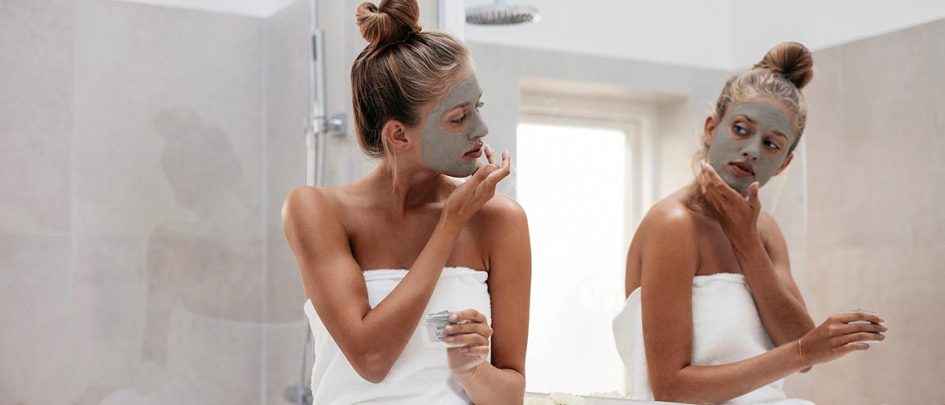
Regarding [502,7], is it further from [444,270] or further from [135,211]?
[135,211]

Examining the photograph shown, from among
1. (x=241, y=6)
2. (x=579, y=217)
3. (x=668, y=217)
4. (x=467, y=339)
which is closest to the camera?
(x=467, y=339)

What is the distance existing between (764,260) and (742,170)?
0.10 m

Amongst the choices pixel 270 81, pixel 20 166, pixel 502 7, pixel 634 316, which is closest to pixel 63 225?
pixel 20 166

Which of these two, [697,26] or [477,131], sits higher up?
[697,26]

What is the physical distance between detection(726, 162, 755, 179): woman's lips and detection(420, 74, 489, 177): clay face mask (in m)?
0.28

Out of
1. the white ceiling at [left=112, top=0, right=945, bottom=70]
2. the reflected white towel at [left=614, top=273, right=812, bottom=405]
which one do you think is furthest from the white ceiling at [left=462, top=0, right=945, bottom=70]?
the reflected white towel at [left=614, top=273, right=812, bottom=405]

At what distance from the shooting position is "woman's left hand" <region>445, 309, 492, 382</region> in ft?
3.61

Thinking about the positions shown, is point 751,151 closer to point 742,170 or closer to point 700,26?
point 742,170

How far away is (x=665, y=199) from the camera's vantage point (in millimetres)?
1319

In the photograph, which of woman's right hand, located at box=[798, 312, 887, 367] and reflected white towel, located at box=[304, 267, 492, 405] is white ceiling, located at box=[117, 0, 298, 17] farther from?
woman's right hand, located at box=[798, 312, 887, 367]

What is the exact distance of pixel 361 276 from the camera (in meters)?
1.21

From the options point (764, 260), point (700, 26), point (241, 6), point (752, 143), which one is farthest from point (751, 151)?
point (241, 6)

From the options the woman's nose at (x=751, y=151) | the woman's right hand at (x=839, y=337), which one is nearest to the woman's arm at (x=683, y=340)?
the woman's right hand at (x=839, y=337)

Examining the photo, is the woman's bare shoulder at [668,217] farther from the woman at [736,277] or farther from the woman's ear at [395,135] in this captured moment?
the woman's ear at [395,135]
